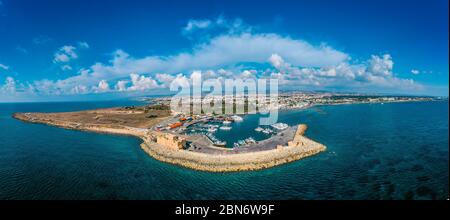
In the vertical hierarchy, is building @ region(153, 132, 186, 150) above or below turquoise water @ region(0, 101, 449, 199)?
above

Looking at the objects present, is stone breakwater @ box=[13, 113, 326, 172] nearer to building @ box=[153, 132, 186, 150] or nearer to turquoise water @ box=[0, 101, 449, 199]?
building @ box=[153, 132, 186, 150]

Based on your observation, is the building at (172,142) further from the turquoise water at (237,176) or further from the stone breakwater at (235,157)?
the turquoise water at (237,176)

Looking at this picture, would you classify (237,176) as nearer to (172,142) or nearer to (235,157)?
(235,157)

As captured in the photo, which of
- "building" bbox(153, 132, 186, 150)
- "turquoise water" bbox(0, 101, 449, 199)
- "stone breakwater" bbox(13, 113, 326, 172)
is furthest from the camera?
"building" bbox(153, 132, 186, 150)

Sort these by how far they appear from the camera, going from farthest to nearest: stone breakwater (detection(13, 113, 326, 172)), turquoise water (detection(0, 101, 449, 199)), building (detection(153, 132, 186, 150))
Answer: building (detection(153, 132, 186, 150)), stone breakwater (detection(13, 113, 326, 172)), turquoise water (detection(0, 101, 449, 199))

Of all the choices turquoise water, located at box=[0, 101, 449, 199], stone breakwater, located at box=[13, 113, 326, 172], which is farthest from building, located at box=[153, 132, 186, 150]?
turquoise water, located at box=[0, 101, 449, 199]

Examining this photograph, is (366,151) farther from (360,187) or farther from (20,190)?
(20,190)

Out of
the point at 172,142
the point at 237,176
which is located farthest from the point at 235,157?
the point at 172,142

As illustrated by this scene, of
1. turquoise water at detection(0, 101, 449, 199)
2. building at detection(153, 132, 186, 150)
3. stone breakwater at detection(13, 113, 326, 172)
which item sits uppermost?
building at detection(153, 132, 186, 150)
